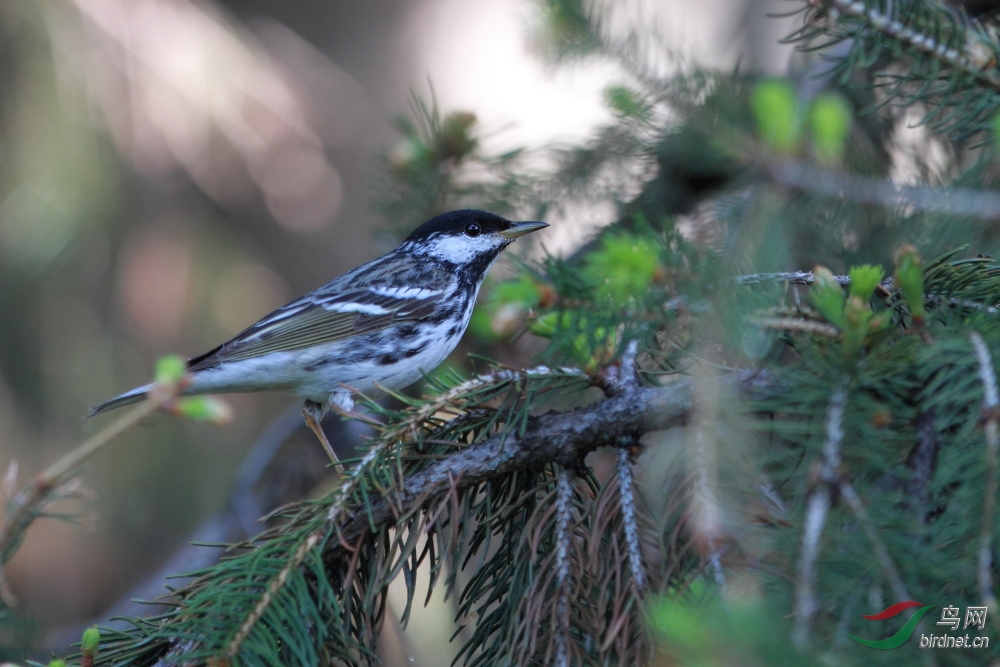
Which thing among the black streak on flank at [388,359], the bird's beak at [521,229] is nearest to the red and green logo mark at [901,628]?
the bird's beak at [521,229]

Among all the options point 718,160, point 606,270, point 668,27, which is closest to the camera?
point 606,270

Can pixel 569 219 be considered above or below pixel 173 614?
above

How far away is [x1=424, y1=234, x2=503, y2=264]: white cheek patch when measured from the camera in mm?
3072

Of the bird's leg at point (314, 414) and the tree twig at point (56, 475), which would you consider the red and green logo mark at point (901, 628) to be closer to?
the tree twig at point (56, 475)

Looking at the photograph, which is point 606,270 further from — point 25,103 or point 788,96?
point 25,103

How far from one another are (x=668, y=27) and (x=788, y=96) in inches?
66.1

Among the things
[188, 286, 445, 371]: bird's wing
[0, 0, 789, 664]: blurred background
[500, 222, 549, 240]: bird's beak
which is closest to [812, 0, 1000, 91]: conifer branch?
[0, 0, 789, 664]: blurred background

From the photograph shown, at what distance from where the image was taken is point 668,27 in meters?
2.74

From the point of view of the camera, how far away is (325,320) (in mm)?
3025

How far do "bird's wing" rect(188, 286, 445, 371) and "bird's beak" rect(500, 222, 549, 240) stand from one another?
376 mm

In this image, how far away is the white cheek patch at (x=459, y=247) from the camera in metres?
3.07

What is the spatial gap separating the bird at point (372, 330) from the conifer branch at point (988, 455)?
1.83 metres

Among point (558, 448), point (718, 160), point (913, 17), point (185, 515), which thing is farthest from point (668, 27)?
point (185, 515)

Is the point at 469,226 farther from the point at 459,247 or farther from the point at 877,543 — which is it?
the point at 877,543
